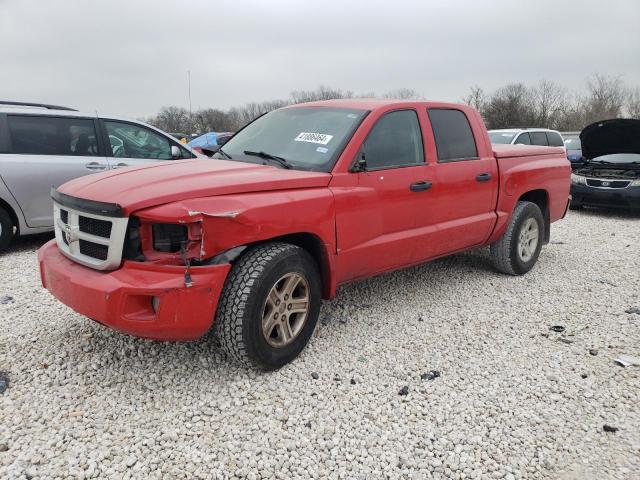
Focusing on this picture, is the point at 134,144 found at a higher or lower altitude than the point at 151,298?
higher

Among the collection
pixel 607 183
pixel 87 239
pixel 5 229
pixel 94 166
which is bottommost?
pixel 5 229

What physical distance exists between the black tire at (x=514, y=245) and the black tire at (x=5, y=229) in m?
5.42

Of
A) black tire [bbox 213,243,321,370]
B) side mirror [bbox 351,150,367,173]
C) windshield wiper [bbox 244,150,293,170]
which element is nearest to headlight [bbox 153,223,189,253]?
black tire [bbox 213,243,321,370]

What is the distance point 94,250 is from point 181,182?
641mm

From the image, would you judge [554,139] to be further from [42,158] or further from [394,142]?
[42,158]

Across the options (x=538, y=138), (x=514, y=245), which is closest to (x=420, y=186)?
(x=514, y=245)

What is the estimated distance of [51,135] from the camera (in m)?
5.89

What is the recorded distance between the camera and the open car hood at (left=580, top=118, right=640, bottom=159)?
8.90 metres

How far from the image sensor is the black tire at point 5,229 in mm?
5512

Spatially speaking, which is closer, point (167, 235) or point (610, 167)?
point (167, 235)

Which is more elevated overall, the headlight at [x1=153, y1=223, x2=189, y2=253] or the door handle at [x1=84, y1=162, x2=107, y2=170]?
the door handle at [x1=84, y1=162, x2=107, y2=170]

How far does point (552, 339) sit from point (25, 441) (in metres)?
3.54

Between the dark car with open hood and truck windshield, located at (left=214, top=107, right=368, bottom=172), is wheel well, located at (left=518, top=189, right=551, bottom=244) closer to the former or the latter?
truck windshield, located at (left=214, top=107, right=368, bottom=172)

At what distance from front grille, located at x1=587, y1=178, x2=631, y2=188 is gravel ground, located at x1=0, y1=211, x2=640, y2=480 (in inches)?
226
